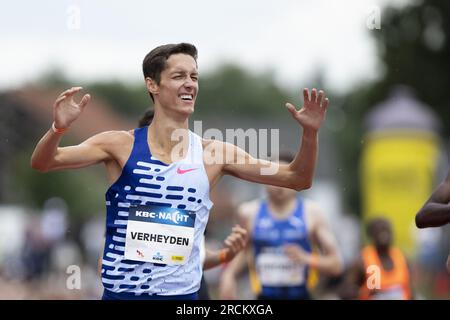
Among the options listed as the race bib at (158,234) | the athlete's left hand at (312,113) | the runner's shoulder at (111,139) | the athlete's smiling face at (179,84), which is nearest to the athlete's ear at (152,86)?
the athlete's smiling face at (179,84)

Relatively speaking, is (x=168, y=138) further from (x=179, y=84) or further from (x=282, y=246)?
(x=282, y=246)

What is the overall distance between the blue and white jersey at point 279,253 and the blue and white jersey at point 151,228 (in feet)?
10.8

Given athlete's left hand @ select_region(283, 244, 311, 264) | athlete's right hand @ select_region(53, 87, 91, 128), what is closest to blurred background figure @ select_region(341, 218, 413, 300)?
athlete's left hand @ select_region(283, 244, 311, 264)

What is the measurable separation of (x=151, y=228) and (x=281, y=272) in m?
3.46

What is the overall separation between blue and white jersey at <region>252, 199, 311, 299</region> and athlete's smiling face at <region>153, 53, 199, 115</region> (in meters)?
3.37

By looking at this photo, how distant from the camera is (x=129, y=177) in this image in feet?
20.1

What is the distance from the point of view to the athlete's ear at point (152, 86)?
6324mm

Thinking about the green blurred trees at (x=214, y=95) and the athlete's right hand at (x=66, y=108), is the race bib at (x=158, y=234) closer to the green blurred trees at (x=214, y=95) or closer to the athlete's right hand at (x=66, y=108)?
the athlete's right hand at (x=66, y=108)

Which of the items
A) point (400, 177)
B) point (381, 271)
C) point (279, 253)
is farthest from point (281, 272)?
point (400, 177)

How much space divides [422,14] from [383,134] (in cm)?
2102

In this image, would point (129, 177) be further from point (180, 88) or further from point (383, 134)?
point (383, 134)

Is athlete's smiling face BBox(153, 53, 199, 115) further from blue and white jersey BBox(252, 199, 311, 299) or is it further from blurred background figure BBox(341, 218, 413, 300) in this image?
blurred background figure BBox(341, 218, 413, 300)

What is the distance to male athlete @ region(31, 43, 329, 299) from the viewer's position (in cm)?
605
